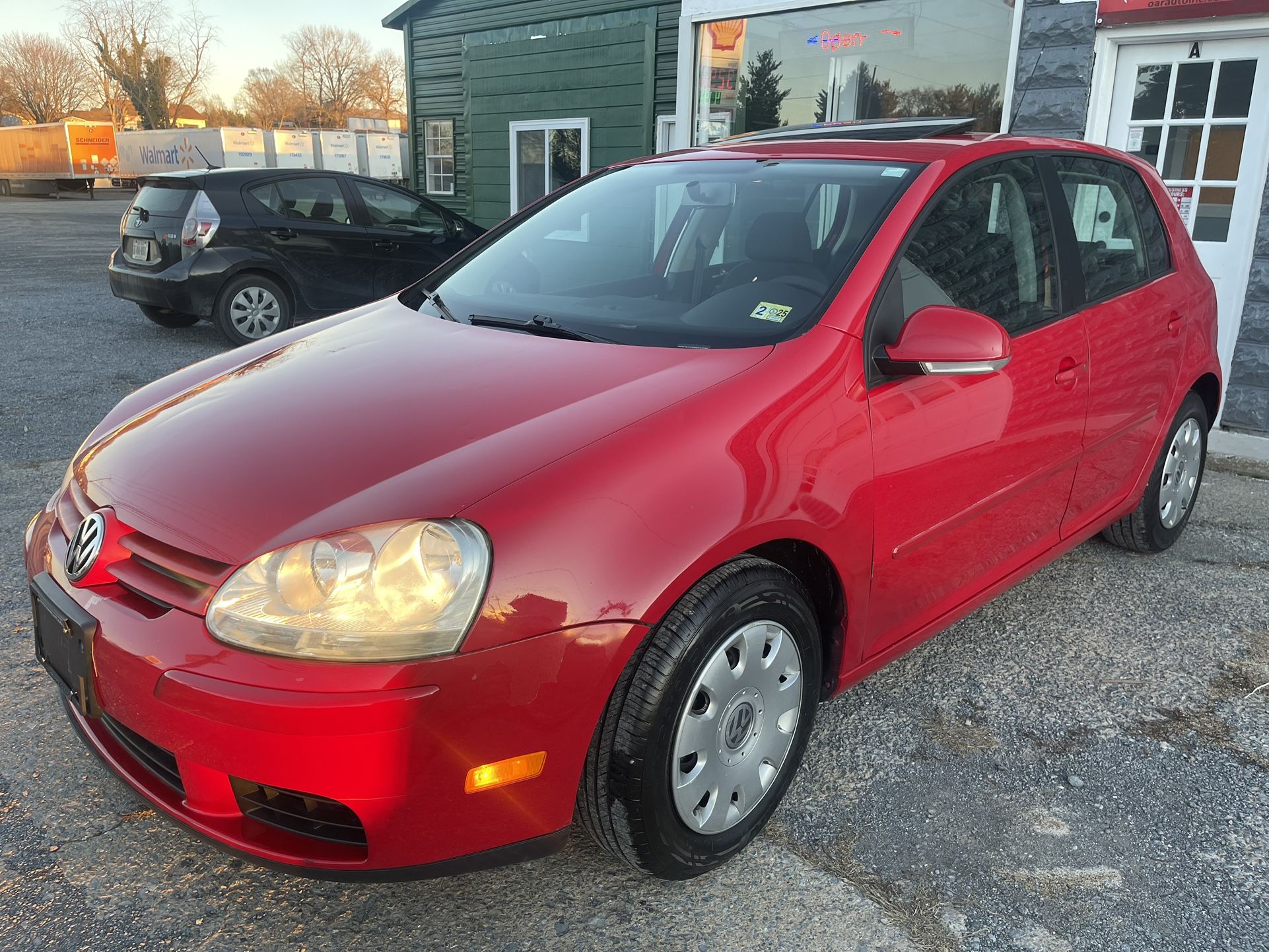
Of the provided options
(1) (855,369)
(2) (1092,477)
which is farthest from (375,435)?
(2) (1092,477)

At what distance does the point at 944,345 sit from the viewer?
2400 mm

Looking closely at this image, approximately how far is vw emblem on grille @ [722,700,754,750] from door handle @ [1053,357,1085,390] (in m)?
1.50

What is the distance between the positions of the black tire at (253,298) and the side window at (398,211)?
109 centimetres

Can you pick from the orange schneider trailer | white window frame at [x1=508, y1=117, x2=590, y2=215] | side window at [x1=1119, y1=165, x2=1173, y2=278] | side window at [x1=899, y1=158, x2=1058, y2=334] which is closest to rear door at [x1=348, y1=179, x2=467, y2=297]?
white window frame at [x1=508, y1=117, x2=590, y2=215]

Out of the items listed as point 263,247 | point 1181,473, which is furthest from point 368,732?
point 263,247

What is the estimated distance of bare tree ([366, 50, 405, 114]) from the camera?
3000 inches

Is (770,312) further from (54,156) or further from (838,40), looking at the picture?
(54,156)

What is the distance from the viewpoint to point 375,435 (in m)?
2.14

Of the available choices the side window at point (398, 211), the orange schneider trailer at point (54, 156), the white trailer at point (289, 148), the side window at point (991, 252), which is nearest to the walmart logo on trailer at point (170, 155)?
Answer: the orange schneider trailer at point (54, 156)

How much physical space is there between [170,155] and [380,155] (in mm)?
7911

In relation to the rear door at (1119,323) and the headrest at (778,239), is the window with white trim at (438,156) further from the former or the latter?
the headrest at (778,239)

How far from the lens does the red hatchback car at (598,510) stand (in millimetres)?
1789

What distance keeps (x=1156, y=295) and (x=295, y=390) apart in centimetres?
299

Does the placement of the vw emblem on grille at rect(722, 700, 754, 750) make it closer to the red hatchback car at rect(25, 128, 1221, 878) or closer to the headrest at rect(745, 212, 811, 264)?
the red hatchback car at rect(25, 128, 1221, 878)
